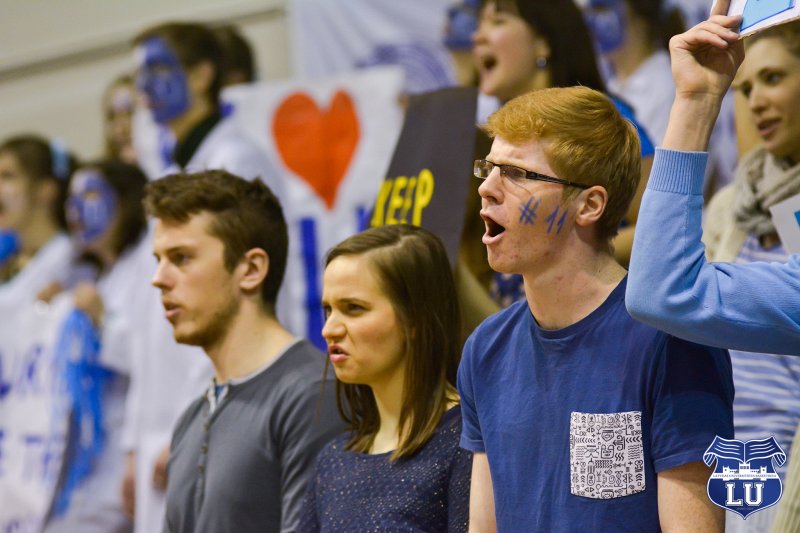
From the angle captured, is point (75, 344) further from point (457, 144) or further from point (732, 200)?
point (732, 200)

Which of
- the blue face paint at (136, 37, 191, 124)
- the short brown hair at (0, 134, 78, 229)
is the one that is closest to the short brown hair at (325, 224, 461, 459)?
the blue face paint at (136, 37, 191, 124)

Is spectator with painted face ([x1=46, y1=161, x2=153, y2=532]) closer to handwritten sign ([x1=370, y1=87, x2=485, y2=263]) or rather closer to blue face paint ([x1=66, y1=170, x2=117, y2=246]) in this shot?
blue face paint ([x1=66, y1=170, x2=117, y2=246])

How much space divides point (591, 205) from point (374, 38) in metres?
3.85

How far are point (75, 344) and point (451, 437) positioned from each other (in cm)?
279

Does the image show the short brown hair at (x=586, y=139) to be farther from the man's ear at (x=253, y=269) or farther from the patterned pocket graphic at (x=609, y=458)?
the man's ear at (x=253, y=269)

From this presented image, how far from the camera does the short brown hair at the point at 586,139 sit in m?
1.92

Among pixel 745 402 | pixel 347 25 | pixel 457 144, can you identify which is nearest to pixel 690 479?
pixel 745 402

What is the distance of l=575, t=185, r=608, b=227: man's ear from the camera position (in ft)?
6.31

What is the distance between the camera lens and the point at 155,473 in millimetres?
4043

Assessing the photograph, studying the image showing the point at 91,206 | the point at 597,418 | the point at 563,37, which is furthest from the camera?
the point at 91,206

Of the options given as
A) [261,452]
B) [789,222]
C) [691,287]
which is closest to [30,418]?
[261,452]

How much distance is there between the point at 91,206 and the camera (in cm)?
524

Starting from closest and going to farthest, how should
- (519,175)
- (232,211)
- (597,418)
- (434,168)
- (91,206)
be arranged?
1. (597,418)
2. (519,175)
3. (434,168)
4. (232,211)
5. (91,206)

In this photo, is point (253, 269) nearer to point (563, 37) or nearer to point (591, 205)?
point (563, 37)
